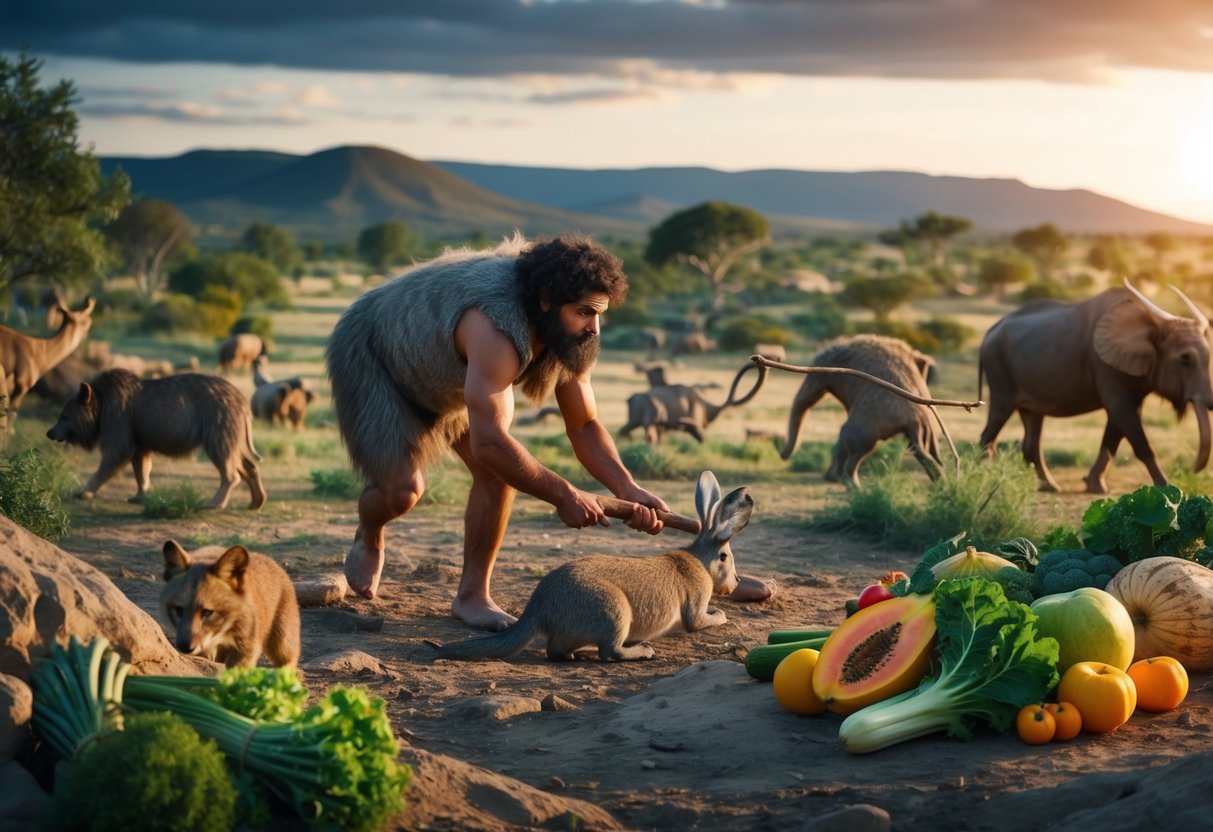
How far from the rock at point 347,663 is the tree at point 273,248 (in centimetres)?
5526

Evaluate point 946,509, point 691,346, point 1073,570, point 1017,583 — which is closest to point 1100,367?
point 946,509

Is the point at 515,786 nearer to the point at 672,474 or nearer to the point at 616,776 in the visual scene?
the point at 616,776

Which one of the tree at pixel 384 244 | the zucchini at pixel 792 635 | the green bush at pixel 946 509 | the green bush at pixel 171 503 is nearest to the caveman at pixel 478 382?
the zucchini at pixel 792 635

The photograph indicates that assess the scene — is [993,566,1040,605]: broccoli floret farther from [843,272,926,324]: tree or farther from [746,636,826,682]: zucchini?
[843,272,926,324]: tree

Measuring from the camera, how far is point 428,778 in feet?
14.2

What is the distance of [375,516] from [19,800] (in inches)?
139

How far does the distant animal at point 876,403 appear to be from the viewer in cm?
1180

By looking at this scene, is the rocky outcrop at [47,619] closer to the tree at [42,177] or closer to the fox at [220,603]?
the fox at [220,603]

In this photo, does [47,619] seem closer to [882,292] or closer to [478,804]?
[478,804]

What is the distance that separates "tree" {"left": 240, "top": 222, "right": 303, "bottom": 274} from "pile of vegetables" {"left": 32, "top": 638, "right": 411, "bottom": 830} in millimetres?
57177

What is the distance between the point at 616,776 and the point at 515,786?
548 millimetres

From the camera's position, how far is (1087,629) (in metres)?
5.34

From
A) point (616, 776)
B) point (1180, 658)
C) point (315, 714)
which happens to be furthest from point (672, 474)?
point (315, 714)

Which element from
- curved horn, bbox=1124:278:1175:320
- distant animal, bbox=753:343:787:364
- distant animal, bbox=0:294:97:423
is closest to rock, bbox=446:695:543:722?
distant animal, bbox=753:343:787:364
